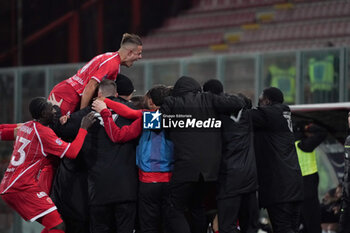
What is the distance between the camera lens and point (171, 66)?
11445mm

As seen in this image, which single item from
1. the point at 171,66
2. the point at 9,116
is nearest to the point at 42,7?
the point at 9,116

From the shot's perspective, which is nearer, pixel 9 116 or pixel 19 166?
pixel 19 166

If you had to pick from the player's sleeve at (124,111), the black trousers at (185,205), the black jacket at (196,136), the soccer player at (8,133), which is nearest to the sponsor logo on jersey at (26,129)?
the soccer player at (8,133)

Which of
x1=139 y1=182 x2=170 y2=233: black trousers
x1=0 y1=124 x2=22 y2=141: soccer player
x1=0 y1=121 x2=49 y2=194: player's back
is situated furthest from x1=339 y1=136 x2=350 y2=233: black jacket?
x1=0 y1=124 x2=22 y2=141: soccer player

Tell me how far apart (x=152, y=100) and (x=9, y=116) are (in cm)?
733

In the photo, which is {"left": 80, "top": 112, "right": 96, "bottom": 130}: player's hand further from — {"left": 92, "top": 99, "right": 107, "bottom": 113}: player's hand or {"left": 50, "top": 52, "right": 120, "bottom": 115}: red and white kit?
{"left": 50, "top": 52, "right": 120, "bottom": 115}: red and white kit

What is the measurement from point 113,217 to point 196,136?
0.97 meters

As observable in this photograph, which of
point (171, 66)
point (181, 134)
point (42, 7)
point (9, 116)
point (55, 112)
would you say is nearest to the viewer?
point (181, 134)

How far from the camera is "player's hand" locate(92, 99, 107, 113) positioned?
5.29m

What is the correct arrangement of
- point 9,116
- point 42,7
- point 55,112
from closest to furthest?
point 55,112
point 9,116
point 42,7

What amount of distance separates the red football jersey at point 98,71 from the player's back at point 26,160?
1.83 ft

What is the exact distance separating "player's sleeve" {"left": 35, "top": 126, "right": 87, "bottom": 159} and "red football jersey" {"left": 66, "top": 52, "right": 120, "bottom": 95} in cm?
53

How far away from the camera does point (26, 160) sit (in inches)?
217

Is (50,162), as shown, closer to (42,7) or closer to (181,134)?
(181,134)
